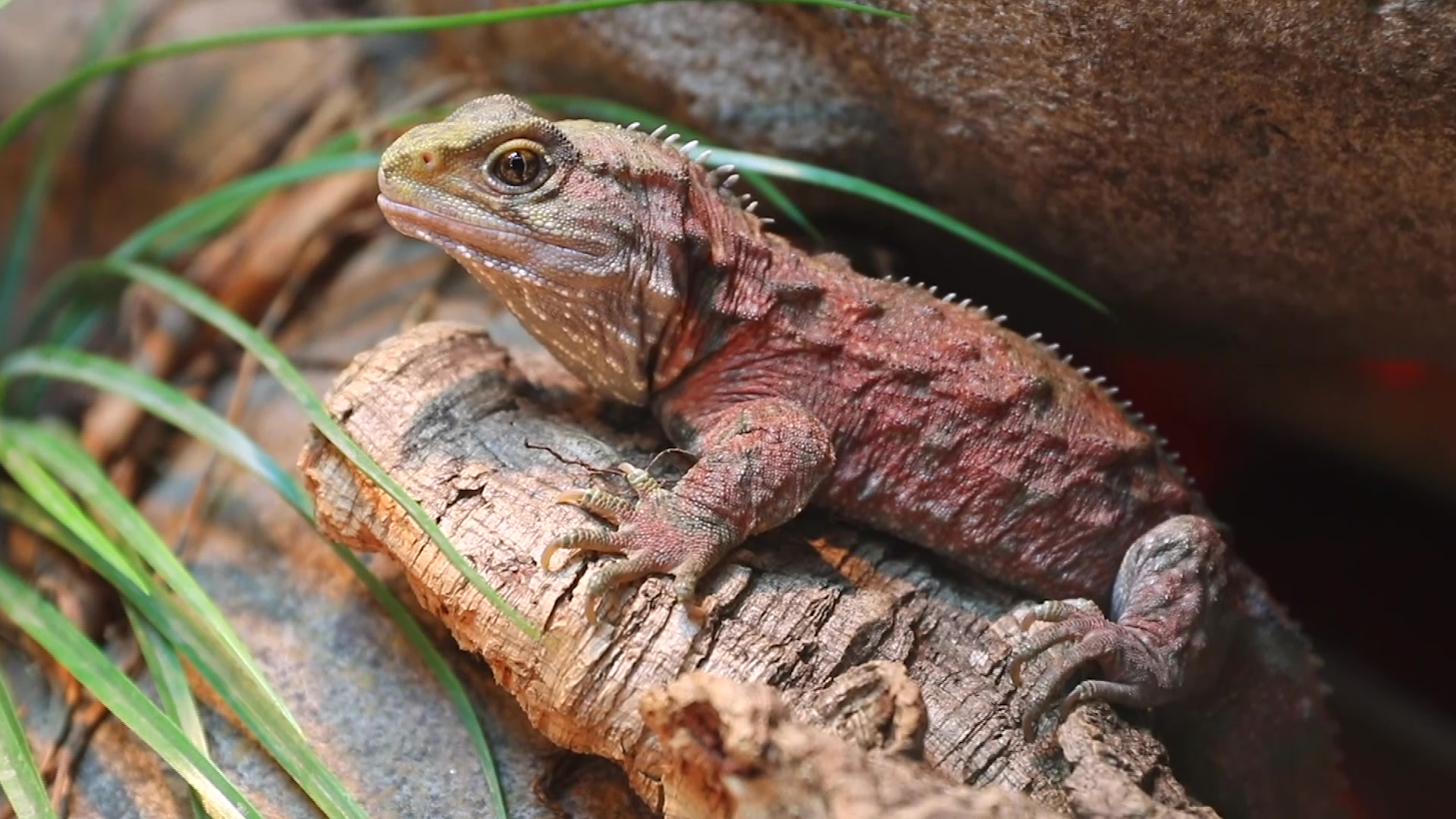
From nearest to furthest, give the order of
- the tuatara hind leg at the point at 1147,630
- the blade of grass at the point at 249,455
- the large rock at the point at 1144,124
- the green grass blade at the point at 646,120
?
1. the large rock at the point at 1144,124
2. the tuatara hind leg at the point at 1147,630
3. the blade of grass at the point at 249,455
4. the green grass blade at the point at 646,120

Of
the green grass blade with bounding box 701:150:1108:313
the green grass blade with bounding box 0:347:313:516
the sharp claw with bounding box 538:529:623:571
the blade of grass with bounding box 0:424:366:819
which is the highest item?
the green grass blade with bounding box 701:150:1108:313

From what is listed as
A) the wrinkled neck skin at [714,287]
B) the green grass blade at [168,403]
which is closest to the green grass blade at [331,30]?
the wrinkled neck skin at [714,287]

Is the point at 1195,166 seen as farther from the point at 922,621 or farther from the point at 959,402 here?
the point at 922,621

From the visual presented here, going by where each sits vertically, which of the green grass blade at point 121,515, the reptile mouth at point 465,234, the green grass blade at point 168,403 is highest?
the reptile mouth at point 465,234

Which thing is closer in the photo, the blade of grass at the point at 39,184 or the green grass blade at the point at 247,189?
the green grass blade at the point at 247,189

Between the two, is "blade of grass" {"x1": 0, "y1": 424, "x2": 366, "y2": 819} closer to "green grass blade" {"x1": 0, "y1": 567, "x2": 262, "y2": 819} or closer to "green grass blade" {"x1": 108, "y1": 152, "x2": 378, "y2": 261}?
"green grass blade" {"x1": 0, "y1": 567, "x2": 262, "y2": 819}

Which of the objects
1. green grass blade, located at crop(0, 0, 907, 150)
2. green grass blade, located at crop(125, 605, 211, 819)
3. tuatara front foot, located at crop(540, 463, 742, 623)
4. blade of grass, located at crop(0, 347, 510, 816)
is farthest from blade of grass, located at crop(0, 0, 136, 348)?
tuatara front foot, located at crop(540, 463, 742, 623)

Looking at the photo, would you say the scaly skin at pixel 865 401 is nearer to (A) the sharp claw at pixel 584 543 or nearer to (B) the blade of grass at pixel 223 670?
(A) the sharp claw at pixel 584 543
